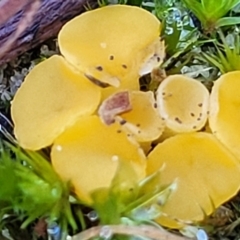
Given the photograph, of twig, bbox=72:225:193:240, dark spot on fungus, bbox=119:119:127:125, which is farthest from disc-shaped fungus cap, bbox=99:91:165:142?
twig, bbox=72:225:193:240

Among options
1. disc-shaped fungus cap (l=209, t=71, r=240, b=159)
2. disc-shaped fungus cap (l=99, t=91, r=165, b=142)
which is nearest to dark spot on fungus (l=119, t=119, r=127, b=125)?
disc-shaped fungus cap (l=99, t=91, r=165, b=142)

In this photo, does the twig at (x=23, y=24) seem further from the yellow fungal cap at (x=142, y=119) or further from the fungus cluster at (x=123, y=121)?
the yellow fungal cap at (x=142, y=119)

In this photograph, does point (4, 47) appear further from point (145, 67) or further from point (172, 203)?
point (172, 203)

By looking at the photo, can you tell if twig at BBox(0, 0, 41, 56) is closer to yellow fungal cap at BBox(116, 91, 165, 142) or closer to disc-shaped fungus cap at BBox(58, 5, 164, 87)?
disc-shaped fungus cap at BBox(58, 5, 164, 87)

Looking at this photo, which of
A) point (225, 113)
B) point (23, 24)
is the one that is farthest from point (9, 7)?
point (225, 113)

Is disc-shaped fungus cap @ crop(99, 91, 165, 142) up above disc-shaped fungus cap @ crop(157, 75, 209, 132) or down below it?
above

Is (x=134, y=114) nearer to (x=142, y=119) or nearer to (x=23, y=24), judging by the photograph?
(x=142, y=119)

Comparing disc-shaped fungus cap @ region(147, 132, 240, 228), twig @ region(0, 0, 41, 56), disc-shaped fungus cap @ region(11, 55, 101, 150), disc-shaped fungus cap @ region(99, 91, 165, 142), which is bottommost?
disc-shaped fungus cap @ region(147, 132, 240, 228)
